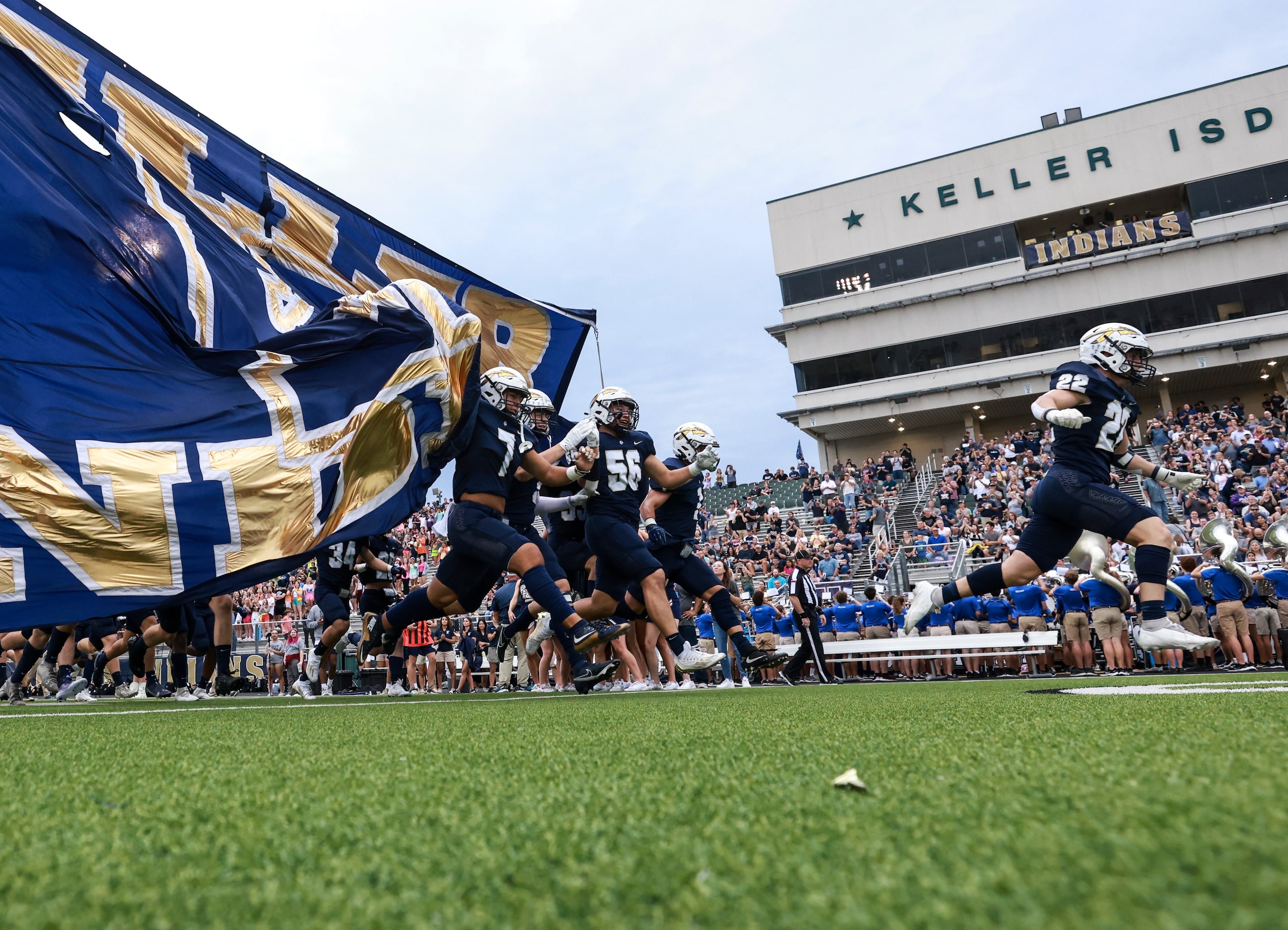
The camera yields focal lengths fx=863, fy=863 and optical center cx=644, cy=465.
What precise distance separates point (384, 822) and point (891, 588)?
57.5ft

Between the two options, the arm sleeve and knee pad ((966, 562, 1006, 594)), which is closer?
knee pad ((966, 562, 1006, 594))

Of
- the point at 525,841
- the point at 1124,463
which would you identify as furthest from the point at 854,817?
the point at 1124,463

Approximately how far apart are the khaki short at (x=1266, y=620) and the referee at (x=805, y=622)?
5.54 m

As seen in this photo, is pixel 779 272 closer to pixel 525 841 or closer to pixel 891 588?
pixel 891 588

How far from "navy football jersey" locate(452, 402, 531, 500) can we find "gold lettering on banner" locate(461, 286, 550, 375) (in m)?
3.76

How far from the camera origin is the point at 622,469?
7.19 m

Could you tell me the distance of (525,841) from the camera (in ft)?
4.33

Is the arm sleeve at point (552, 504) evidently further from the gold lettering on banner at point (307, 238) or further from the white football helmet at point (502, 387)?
the gold lettering on banner at point (307, 238)

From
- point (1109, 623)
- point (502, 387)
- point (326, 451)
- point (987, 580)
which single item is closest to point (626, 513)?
point (502, 387)

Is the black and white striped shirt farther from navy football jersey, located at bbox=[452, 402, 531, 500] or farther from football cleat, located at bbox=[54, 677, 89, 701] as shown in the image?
football cleat, located at bbox=[54, 677, 89, 701]

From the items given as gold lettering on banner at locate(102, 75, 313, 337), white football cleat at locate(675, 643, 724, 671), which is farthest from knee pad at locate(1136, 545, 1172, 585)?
gold lettering on banner at locate(102, 75, 313, 337)

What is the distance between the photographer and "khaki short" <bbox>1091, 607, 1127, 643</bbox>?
10.5 m

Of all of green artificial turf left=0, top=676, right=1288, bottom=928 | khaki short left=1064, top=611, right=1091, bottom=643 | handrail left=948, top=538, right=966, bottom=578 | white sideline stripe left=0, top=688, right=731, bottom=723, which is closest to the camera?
green artificial turf left=0, top=676, right=1288, bottom=928

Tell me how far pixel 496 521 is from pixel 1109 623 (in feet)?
26.8
